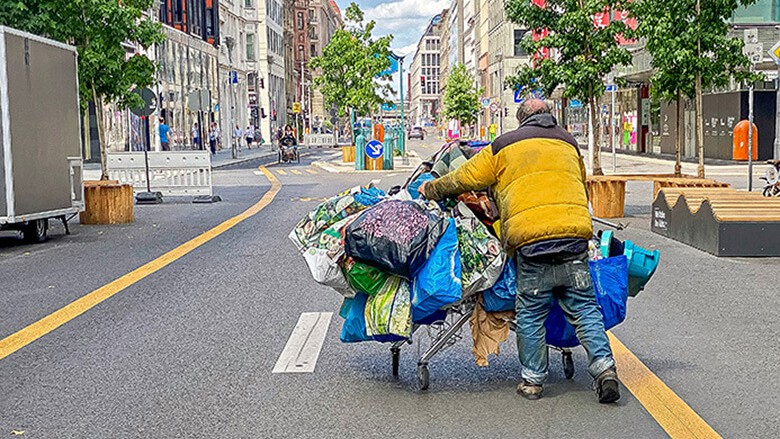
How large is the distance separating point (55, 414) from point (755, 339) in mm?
4767

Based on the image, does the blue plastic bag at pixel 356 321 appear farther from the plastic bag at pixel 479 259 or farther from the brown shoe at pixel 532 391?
the brown shoe at pixel 532 391

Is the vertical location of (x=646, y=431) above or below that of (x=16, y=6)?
below

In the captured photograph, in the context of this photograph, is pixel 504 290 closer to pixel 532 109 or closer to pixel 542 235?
pixel 542 235

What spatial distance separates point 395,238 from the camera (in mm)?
5938

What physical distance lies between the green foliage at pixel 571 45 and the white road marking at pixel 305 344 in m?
12.1

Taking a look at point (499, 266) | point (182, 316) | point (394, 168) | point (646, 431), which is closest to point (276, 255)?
point (182, 316)

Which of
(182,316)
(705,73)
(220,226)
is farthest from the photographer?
(705,73)

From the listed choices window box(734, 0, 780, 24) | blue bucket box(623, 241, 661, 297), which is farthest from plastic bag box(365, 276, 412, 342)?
window box(734, 0, 780, 24)

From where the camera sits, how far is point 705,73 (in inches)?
741

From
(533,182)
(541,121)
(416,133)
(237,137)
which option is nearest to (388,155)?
(237,137)

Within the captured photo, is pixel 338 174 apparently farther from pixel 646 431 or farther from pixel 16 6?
pixel 646 431

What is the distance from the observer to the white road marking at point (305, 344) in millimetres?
6977

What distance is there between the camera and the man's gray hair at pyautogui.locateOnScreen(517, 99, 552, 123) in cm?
629

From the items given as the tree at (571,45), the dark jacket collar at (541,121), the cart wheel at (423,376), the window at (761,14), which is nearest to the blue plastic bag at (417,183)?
the dark jacket collar at (541,121)
